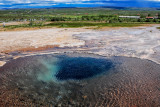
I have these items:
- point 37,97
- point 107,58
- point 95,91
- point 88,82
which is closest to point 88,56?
point 107,58

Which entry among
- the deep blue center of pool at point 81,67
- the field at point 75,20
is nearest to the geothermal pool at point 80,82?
the deep blue center of pool at point 81,67

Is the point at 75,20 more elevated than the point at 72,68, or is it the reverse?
the point at 75,20

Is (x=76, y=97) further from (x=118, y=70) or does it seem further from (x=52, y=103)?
(x=118, y=70)

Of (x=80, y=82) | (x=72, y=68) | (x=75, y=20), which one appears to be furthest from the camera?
(x=75, y=20)

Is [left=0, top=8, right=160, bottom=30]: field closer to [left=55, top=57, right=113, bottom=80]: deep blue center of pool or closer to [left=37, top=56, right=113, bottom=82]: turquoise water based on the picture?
[left=37, top=56, right=113, bottom=82]: turquoise water

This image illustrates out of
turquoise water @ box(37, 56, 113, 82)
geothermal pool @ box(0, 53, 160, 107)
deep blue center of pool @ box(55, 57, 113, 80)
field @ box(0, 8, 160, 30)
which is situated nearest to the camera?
geothermal pool @ box(0, 53, 160, 107)

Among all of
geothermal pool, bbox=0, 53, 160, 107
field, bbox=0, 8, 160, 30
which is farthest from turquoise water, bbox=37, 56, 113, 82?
field, bbox=0, 8, 160, 30

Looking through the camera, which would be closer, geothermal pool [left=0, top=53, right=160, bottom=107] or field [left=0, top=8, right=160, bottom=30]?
geothermal pool [left=0, top=53, right=160, bottom=107]

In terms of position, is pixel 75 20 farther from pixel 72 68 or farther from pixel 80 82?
pixel 80 82

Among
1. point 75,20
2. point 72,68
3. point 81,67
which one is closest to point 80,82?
point 72,68
